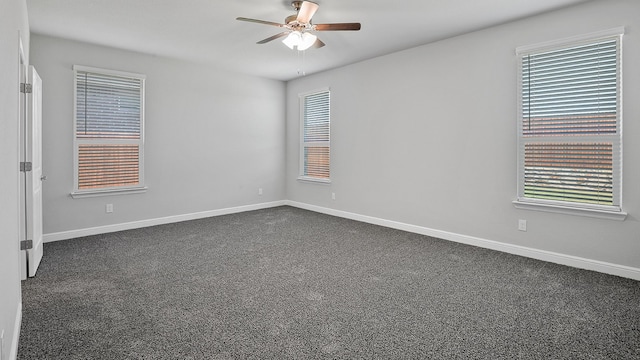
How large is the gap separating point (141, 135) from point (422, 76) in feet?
13.4

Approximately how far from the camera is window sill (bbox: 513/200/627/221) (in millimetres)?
3076

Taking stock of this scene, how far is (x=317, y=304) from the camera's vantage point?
8.23ft

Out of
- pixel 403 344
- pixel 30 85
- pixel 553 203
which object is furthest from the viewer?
pixel 553 203

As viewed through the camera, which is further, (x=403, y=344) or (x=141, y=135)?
(x=141, y=135)

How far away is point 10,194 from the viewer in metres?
1.83

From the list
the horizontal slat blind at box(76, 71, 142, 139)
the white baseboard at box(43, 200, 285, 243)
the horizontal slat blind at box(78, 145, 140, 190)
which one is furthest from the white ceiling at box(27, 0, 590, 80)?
the white baseboard at box(43, 200, 285, 243)

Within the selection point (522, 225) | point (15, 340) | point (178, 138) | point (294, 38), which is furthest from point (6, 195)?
point (522, 225)

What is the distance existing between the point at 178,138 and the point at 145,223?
140 centimetres

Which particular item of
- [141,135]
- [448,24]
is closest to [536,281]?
[448,24]

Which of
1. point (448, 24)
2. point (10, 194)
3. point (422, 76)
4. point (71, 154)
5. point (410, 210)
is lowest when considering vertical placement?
point (410, 210)

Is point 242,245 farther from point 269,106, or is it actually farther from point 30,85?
point 269,106

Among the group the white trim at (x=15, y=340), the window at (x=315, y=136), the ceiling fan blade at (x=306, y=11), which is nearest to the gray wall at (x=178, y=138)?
the window at (x=315, y=136)

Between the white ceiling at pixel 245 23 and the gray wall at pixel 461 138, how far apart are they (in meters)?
0.28

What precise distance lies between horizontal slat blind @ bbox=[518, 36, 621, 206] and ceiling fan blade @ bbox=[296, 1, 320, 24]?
92.4 inches
